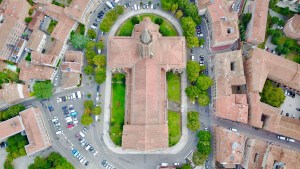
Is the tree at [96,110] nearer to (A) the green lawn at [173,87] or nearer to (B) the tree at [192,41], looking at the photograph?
(A) the green lawn at [173,87]

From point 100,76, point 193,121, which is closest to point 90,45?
point 100,76

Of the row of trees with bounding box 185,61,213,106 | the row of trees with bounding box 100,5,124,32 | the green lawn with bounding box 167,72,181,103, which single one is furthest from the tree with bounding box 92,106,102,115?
the row of trees with bounding box 185,61,213,106

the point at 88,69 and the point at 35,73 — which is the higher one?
the point at 88,69

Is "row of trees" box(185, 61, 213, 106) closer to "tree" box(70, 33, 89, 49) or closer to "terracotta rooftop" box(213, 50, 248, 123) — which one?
"terracotta rooftop" box(213, 50, 248, 123)

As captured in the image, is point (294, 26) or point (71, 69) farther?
point (294, 26)

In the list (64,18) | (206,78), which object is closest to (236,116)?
(206,78)

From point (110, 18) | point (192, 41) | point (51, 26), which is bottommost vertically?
point (192, 41)

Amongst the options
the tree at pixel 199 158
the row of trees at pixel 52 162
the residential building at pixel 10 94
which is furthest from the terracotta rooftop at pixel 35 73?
the tree at pixel 199 158

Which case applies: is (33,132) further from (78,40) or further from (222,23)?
(222,23)
